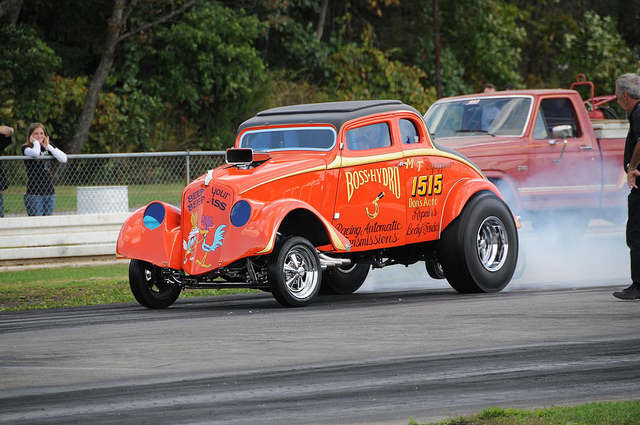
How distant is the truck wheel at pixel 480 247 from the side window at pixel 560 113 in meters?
4.01

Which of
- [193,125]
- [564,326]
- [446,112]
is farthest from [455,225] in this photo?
[193,125]

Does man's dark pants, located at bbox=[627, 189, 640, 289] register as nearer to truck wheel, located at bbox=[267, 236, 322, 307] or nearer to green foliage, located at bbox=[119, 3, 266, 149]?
truck wheel, located at bbox=[267, 236, 322, 307]

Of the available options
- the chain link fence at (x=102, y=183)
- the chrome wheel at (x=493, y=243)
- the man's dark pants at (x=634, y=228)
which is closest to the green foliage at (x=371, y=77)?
the chain link fence at (x=102, y=183)

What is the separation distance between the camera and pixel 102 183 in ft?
54.9

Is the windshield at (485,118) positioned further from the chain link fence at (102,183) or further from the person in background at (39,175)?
the person in background at (39,175)

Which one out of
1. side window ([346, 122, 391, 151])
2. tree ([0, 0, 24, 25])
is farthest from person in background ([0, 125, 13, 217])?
tree ([0, 0, 24, 25])

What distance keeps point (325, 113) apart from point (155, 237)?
2.26 metres

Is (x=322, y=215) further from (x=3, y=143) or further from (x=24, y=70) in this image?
(x=24, y=70)

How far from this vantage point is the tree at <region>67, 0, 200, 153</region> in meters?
31.4

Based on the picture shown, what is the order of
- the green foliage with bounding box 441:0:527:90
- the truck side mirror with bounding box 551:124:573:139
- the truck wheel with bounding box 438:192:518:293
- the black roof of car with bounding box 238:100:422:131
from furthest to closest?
the green foliage with bounding box 441:0:527:90
the truck side mirror with bounding box 551:124:573:139
the truck wheel with bounding box 438:192:518:293
the black roof of car with bounding box 238:100:422:131

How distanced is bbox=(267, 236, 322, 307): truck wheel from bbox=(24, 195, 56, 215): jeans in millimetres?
6629

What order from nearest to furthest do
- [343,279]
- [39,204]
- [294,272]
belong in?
[294,272]
[343,279]
[39,204]

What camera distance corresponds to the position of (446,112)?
1531 centimetres

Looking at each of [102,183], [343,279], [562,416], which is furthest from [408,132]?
[102,183]
